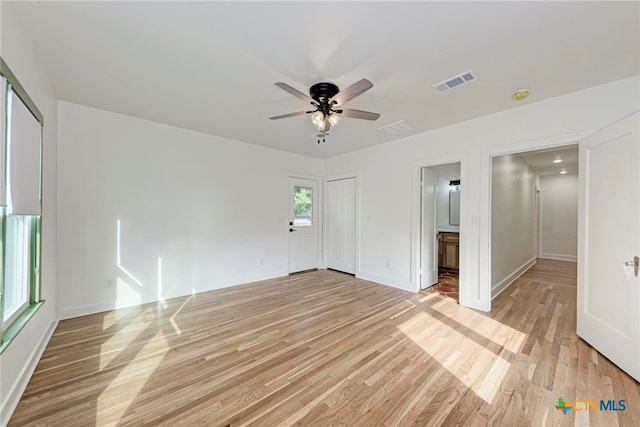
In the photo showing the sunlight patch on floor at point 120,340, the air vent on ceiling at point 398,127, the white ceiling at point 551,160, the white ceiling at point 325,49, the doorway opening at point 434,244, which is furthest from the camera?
the white ceiling at point 551,160

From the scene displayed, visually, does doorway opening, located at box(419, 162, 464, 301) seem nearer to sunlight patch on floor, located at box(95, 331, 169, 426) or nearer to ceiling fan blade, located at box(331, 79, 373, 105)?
ceiling fan blade, located at box(331, 79, 373, 105)

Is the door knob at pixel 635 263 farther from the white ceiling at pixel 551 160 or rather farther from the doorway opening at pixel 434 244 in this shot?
the white ceiling at pixel 551 160

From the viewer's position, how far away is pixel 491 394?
5.93 ft

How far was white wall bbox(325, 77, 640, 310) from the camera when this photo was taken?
2.63m

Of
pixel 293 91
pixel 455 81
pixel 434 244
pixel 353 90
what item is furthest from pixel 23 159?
pixel 434 244

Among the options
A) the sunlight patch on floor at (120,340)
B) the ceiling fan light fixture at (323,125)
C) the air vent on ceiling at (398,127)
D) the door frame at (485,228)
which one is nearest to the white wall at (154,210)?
the sunlight patch on floor at (120,340)

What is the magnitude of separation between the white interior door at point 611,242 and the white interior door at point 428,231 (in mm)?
1896

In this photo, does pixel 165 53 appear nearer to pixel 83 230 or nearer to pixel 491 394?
pixel 83 230

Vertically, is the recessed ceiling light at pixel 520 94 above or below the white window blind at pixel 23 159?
above

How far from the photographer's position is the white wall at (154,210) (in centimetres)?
313

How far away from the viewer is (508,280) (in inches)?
180

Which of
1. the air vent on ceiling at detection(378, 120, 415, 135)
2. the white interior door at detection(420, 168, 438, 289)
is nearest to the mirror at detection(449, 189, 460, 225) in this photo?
the white interior door at detection(420, 168, 438, 289)

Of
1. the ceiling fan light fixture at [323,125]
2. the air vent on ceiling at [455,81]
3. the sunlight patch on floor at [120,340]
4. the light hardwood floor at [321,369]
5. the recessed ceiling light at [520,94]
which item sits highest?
the air vent on ceiling at [455,81]

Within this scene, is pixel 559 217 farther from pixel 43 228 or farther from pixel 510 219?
pixel 43 228
